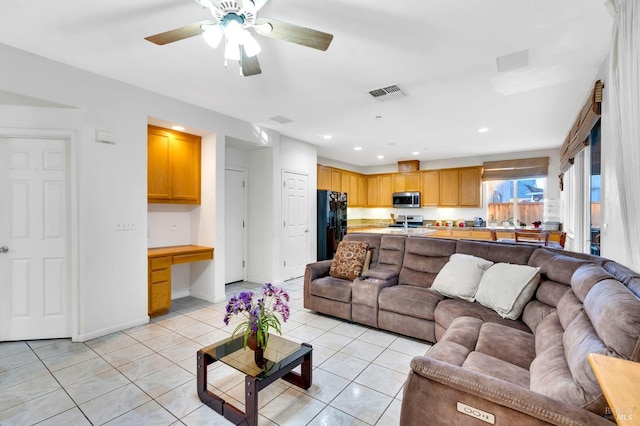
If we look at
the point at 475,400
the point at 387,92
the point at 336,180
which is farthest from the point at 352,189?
the point at 475,400

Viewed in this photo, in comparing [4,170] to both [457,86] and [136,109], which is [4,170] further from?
[457,86]

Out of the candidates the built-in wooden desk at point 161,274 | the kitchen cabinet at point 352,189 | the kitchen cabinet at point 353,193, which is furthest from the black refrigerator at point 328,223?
the built-in wooden desk at point 161,274

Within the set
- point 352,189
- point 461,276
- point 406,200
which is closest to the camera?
point 461,276

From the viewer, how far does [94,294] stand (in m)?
2.90

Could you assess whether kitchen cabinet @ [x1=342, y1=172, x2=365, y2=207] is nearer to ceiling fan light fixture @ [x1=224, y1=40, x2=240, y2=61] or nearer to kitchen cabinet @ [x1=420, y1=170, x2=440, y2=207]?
kitchen cabinet @ [x1=420, y1=170, x2=440, y2=207]

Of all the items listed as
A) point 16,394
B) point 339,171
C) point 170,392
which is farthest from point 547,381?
point 339,171

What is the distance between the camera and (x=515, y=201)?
21.3ft

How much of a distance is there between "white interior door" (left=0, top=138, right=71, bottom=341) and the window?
764 cm

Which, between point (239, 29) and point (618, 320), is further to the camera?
point (239, 29)

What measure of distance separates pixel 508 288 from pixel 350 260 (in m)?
A: 1.68

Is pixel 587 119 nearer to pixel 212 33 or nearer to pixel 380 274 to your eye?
pixel 380 274

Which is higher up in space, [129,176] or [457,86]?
[457,86]

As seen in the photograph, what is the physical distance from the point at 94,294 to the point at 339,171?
5513 mm

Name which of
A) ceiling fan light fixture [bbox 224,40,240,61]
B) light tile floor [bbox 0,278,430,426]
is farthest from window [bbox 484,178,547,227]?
ceiling fan light fixture [bbox 224,40,240,61]
